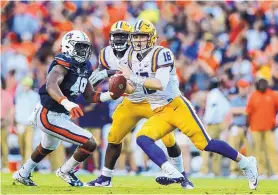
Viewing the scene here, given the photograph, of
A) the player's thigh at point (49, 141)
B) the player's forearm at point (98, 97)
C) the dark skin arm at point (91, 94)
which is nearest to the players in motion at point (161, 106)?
the player's forearm at point (98, 97)

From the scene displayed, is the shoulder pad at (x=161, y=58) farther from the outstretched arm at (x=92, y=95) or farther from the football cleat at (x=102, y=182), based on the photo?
the football cleat at (x=102, y=182)

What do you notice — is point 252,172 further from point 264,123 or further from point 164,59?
point 264,123

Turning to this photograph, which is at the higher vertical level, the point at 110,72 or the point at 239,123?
the point at 110,72

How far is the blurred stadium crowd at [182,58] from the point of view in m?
15.8

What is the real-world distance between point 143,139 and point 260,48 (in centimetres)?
765

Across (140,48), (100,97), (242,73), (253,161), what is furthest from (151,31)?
(242,73)

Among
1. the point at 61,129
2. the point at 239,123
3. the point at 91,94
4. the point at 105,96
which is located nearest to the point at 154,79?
the point at 105,96

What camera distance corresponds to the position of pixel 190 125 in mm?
10555

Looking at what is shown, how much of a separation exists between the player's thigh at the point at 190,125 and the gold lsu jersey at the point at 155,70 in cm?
19

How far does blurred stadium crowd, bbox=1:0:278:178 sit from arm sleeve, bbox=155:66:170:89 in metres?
5.29

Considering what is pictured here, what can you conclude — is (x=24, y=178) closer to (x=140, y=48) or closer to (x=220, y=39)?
(x=140, y=48)

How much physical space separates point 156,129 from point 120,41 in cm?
131

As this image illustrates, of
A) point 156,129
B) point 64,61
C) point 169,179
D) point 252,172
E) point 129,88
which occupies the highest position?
point 64,61

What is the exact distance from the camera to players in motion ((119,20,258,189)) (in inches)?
407
